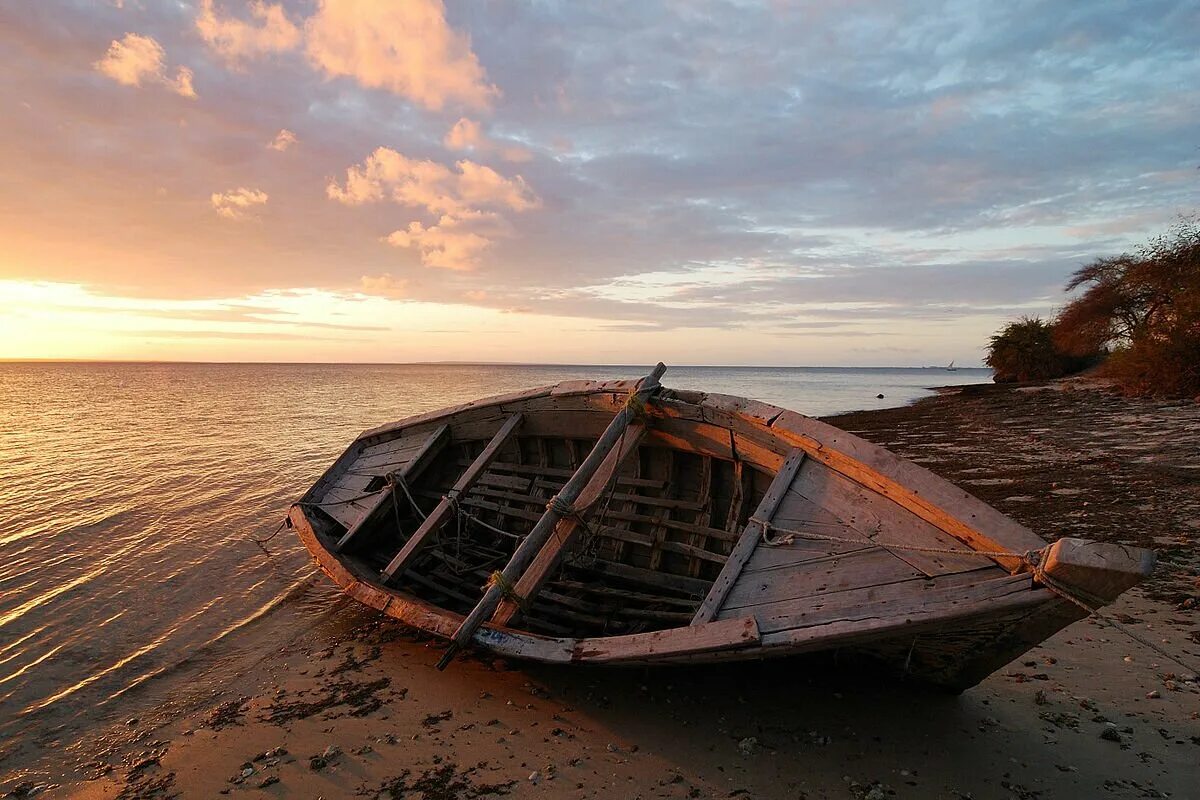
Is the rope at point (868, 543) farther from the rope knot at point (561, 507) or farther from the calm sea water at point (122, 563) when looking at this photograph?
the calm sea water at point (122, 563)

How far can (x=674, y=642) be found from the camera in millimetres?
3602

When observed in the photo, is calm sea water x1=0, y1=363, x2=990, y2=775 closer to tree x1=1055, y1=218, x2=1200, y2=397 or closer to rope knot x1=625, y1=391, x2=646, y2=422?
rope knot x1=625, y1=391, x2=646, y2=422

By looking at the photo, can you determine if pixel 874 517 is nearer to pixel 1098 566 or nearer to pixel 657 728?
pixel 1098 566

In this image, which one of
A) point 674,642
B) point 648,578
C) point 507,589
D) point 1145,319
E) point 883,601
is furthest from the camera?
point 1145,319

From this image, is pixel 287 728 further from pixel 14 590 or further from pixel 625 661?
pixel 14 590

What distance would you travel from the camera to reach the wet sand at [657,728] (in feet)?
11.8

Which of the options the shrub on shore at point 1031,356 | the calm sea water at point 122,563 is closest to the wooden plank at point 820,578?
the calm sea water at point 122,563

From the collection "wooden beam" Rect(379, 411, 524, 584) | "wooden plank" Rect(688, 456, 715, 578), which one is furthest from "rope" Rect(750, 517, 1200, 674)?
"wooden beam" Rect(379, 411, 524, 584)

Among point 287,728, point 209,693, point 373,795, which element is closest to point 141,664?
point 209,693

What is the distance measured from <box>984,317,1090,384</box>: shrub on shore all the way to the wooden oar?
1740 inches

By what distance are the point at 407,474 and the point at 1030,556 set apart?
593 centimetres

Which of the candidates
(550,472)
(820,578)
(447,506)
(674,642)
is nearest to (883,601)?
(820,578)

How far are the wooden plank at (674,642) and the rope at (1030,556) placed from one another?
0.73 meters

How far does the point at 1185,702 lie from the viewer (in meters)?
3.97
